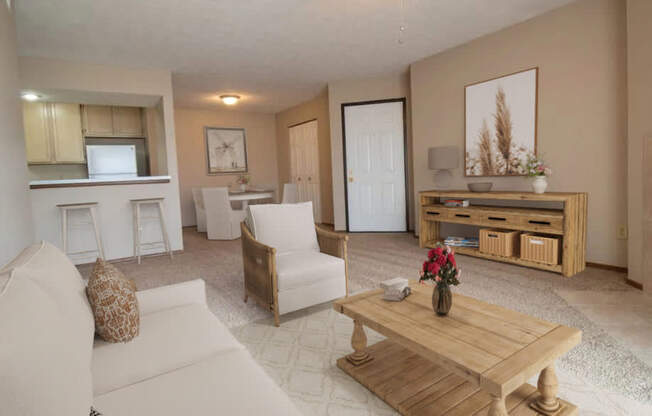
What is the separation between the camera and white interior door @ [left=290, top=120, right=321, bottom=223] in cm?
760

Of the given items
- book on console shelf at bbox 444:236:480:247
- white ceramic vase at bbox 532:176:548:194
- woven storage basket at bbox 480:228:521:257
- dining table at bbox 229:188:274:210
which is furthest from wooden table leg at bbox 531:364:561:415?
dining table at bbox 229:188:274:210

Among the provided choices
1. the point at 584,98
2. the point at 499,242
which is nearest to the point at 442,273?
the point at 499,242

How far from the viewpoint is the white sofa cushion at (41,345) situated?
0.59 metres

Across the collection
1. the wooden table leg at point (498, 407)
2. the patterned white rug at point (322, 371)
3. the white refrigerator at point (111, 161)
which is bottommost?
the patterned white rug at point (322, 371)

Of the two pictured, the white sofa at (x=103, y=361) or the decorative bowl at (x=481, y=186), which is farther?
the decorative bowl at (x=481, y=186)

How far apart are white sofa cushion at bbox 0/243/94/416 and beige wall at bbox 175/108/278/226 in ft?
23.2

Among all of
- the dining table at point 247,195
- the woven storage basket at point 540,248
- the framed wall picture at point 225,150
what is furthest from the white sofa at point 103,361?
the framed wall picture at point 225,150

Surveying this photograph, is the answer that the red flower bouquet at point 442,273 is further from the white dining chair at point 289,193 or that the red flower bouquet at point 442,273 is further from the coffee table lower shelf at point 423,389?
the white dining chair at point 289,193

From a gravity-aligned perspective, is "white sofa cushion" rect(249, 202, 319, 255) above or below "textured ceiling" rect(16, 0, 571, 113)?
below

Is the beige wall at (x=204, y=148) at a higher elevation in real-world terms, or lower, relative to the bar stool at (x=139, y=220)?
higher

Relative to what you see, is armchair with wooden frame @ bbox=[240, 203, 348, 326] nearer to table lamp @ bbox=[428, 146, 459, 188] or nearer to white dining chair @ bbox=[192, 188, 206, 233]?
table lamp @ bbox=[428, 146, 459, 188]

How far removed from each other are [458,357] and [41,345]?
126 centimetres

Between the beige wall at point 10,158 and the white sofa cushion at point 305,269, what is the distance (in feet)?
5.48

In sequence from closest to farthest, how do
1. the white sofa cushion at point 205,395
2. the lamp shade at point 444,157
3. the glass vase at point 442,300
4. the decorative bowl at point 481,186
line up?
the white sofa cushion at point 205,395
the glass vase at point 442,300
the decorative bowl at point 481,186
the lamp shade at point 444,157
